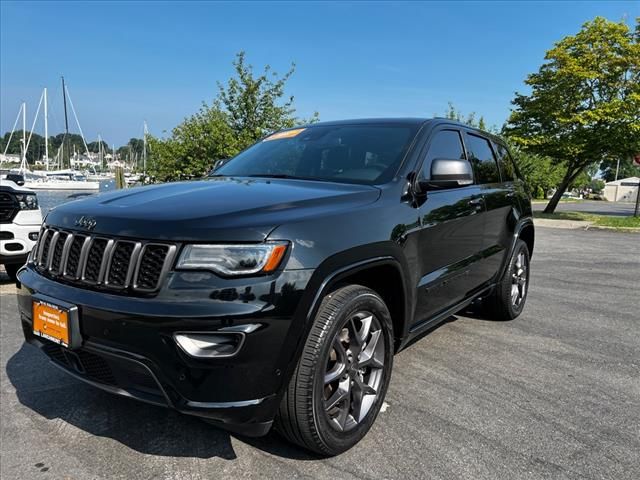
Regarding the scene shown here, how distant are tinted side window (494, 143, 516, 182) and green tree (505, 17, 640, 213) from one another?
48.0 ft

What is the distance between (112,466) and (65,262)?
101 centimetres

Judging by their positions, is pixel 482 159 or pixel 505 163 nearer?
pixel 482 159

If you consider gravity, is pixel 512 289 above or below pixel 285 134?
below

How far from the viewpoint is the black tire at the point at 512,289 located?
15.5 feet

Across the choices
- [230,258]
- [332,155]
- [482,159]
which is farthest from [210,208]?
[482,159]

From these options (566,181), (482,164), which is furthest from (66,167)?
(482,164)

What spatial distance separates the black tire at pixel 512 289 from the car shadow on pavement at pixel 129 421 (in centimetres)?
286

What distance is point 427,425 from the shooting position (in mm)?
2857

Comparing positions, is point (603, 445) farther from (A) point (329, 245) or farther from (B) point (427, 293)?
(A) point (329, 245)

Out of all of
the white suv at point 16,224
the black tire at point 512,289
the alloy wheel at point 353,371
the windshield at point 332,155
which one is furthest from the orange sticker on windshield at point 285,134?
the white suv at point 16,224

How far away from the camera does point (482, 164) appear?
429cm

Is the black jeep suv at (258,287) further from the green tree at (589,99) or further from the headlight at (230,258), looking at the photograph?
the green tree at (589,99)

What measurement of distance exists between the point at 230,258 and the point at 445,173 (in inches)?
59.2

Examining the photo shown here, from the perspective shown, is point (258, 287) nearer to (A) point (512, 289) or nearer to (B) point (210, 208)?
(B) point (210, 208)
